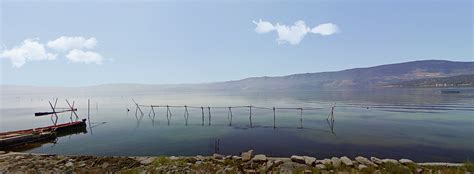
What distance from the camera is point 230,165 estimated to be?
1658 centimetres

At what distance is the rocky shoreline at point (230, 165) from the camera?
15302 millimetres

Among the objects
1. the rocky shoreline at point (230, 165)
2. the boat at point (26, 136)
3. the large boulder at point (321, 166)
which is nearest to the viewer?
the rocky shoreline at point (230, 165)

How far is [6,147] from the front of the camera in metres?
29.0

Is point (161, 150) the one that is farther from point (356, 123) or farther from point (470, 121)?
point (470, 121)

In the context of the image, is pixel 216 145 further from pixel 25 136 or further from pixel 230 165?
pixel 25 136

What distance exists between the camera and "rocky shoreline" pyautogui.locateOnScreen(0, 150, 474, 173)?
602 inches

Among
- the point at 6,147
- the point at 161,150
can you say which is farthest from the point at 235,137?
the point at 6,147

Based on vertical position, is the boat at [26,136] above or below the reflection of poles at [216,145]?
above

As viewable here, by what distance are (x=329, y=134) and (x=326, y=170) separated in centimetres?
1954

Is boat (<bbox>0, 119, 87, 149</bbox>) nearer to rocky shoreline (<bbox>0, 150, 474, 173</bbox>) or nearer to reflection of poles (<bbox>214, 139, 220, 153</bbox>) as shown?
rocky shoreline (<bbox>0, 150, 474, 173</bbox>)

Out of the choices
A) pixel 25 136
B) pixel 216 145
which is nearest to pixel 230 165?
pixel 216 145

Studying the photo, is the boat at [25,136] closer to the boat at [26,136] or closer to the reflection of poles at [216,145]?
the boat at [26,136]

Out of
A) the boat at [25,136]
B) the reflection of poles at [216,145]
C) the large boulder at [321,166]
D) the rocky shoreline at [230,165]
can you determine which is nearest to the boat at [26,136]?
the boat at [25,136]

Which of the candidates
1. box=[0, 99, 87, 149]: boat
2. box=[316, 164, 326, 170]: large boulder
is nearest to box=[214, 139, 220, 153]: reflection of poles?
box=[316, 164, 326, 170]: large boulder
